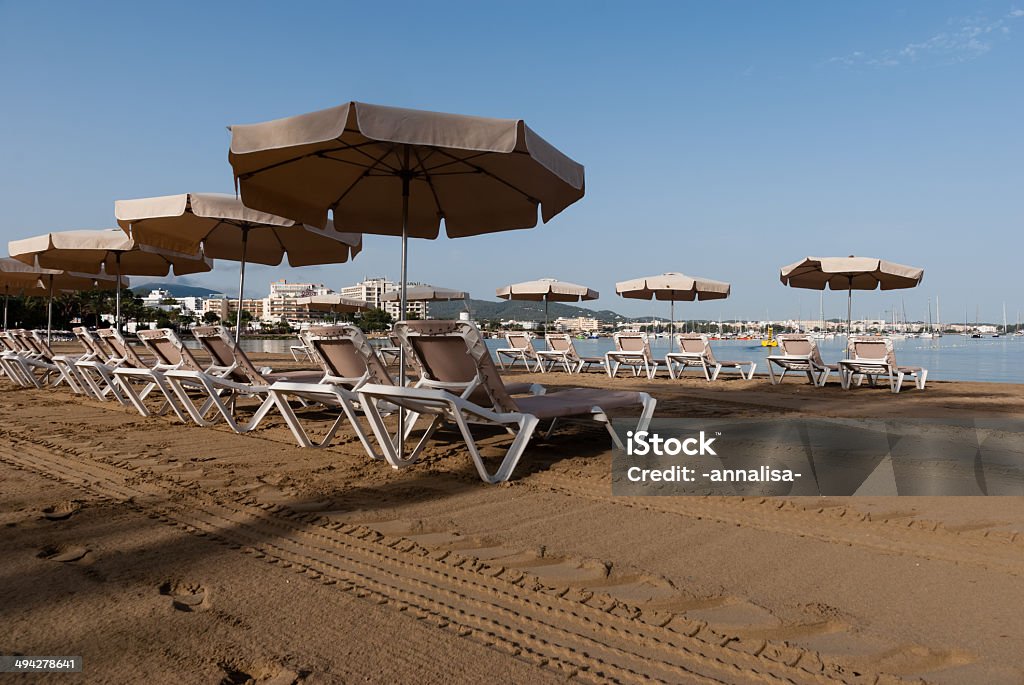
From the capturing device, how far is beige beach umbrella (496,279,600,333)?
17.1 m

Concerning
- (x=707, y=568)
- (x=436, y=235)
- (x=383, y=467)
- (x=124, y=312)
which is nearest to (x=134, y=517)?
(x=383, y=467)

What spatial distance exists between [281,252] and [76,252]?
3.66m

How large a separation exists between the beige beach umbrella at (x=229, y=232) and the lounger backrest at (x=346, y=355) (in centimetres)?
181

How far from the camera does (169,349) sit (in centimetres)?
674

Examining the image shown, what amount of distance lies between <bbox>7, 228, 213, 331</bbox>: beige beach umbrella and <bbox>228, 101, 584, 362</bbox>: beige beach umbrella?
13.1 feet

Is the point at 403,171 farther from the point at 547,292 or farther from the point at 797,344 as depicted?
the point at 547,292

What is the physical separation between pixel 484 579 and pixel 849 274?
41.6 ft

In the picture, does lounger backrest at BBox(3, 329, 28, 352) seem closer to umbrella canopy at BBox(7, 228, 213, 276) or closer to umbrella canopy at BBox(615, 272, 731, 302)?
umbrella canopy at BBox(7, 228, 213, 276)

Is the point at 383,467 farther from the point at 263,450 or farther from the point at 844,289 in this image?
the point at 844,289

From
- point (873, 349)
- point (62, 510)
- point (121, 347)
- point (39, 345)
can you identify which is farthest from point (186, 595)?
point (873, 349)

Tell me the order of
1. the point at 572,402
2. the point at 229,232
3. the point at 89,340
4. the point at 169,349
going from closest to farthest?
the point at 572,402 < the point at 169,349 < the point at 89,340 < the point at 229,232

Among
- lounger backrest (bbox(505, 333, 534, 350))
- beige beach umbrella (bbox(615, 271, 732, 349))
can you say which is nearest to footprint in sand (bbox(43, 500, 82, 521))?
lounger backrest (bbox(505, 333, 534, 350))

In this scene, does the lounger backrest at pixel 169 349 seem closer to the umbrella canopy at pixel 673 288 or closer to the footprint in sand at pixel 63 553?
the footprint in sand at pixel 63 553

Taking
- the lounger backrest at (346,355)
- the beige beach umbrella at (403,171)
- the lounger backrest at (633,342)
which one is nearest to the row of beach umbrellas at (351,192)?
the beige beach umbrella at (403,171)
